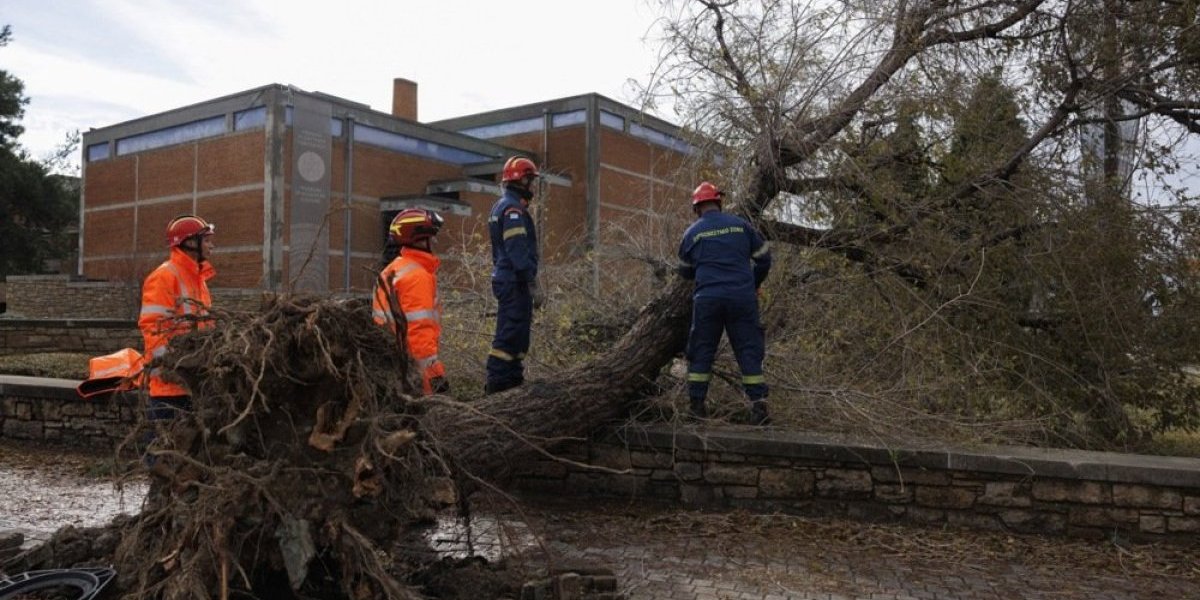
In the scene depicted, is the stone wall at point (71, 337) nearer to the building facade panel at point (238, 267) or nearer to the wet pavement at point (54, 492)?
the wet pavement at point (54, 492)

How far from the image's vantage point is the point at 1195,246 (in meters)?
7.70

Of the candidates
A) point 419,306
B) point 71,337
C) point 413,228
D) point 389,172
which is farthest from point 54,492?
point 389,172

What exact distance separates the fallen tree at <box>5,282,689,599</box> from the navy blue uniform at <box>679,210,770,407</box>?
2768 millimetres

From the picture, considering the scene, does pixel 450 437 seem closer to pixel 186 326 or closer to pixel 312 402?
pixel 312 402

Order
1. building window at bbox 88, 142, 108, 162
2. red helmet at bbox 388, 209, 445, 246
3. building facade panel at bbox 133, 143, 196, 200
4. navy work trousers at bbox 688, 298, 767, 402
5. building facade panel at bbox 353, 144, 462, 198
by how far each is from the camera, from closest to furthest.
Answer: red helmet at bbox 388, 209, 445, 246, navy work trousers at bbox 688, 298, 767, 402, building facade panel at bbox 353, 144, 462, 198, building facade panel at bbox 133, 143, 196, 200, building window at bbox 88, 142, 108, 162

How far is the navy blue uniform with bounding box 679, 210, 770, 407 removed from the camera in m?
6.39

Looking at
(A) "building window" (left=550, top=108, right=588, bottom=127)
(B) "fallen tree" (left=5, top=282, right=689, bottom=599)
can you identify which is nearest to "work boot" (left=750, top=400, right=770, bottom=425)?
(B) "fallen tree" (left=5, top=282, right=689, bottom=599)

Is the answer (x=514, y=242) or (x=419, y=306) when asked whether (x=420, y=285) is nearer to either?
(x=419, y=306)

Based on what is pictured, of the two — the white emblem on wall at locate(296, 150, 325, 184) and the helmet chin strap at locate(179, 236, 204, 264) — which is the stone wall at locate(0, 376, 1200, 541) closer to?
the helmet chin strap at locate(179, 236, 204, 264)

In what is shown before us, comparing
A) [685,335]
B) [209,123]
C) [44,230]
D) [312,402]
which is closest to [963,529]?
[685,335]

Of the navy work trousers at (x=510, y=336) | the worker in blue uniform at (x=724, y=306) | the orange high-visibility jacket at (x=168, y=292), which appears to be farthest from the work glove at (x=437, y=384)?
the worker in blue uniform at (x=724, y=306)

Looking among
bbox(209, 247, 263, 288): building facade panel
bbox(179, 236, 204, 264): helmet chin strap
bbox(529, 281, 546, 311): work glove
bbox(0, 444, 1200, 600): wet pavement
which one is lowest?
bbox(0, 444, 1200, 600): wet pavement

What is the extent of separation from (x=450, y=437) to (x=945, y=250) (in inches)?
Answer: 185

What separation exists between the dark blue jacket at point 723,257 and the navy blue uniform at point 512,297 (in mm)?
1151
